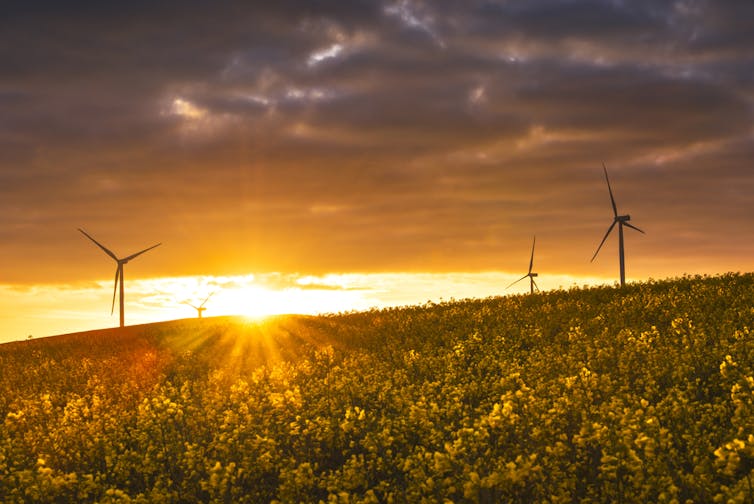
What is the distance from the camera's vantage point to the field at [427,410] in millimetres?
10430

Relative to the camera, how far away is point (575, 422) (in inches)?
500

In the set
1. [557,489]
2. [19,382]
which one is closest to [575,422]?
[557,489]

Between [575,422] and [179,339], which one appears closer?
[575,422]

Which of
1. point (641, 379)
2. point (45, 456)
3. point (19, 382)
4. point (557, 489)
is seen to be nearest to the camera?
point (557, 489)

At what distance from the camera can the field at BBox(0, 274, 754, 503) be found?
34.2ft

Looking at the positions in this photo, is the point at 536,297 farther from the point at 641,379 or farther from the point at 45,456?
the point at 45,456

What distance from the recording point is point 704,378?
57.3 feet

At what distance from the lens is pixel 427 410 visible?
13.5m

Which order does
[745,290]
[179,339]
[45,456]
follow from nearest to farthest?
[45,456], [745,290], [179,339]

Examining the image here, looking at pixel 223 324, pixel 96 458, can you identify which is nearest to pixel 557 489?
pixel 96 458

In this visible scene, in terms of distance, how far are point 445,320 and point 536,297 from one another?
6293 millimetres

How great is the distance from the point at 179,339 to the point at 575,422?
31.4 metres

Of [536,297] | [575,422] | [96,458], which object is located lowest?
[96,458]

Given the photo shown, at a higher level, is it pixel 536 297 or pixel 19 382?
pixel 536 297
